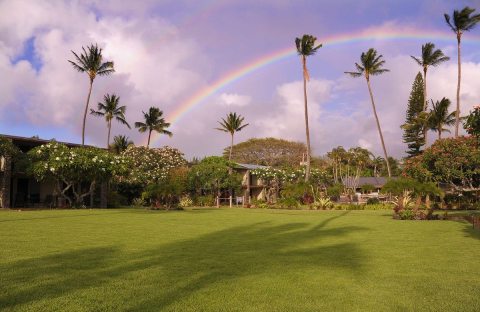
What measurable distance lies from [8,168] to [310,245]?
2378 centimetres

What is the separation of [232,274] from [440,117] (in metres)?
47.2

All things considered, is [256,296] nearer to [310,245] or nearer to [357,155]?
[310,245]

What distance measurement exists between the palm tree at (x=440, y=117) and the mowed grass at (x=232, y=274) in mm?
39579

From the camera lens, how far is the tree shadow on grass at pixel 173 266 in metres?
5.71

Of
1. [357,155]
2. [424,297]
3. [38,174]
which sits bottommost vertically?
[424,297]

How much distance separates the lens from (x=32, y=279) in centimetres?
625

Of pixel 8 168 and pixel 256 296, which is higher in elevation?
pixel 8 168

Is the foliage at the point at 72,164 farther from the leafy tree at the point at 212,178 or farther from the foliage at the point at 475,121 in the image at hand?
the foliage at the point at 475,121

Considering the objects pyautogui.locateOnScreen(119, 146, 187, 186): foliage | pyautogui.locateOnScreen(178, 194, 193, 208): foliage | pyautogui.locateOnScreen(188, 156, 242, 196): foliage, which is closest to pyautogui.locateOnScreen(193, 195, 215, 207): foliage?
pyautogui.locateOnScreen(178, 194, 193, 208): foliage

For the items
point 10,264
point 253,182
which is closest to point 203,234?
point 10,264

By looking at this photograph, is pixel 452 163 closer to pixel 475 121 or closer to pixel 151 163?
pixel 475 121

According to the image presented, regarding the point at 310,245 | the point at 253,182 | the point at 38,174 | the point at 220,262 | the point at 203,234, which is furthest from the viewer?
the point at 253,182

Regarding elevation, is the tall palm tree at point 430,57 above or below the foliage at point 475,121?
above

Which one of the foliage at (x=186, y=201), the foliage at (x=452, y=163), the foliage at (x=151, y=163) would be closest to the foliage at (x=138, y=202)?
the foliage at (x=151, y=163)
